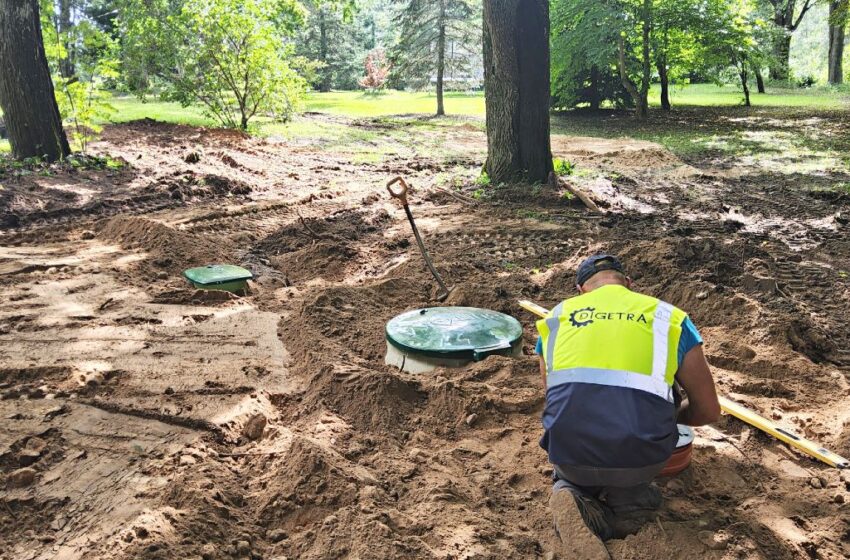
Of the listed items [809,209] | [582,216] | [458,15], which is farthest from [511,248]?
[458,15]

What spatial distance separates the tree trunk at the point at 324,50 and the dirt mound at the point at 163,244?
110 feet

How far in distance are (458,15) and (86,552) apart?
84.9ft

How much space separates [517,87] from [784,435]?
24.3 ft

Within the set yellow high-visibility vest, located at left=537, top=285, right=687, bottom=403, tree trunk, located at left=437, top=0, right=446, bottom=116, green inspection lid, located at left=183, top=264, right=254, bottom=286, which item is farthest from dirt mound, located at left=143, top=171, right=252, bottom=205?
tree trunk, located at left=437, top=0, right=446, bottom=116

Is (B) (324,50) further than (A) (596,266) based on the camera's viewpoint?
Yes

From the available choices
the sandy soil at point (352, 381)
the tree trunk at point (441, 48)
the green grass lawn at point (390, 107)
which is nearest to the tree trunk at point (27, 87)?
the sandy soil at point (352, 381)

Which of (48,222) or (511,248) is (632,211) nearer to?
(511,248)

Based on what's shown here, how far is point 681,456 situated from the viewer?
10.2 ft

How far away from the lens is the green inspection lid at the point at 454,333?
14.3 ft

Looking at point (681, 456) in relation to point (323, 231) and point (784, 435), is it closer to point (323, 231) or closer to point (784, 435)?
point (784, 435)

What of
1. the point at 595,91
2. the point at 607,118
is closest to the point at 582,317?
the point at 607,118

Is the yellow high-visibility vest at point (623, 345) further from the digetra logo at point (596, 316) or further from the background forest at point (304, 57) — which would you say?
the background forest at point (304, 57)

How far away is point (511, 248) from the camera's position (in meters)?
7.41

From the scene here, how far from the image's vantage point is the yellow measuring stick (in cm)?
326
